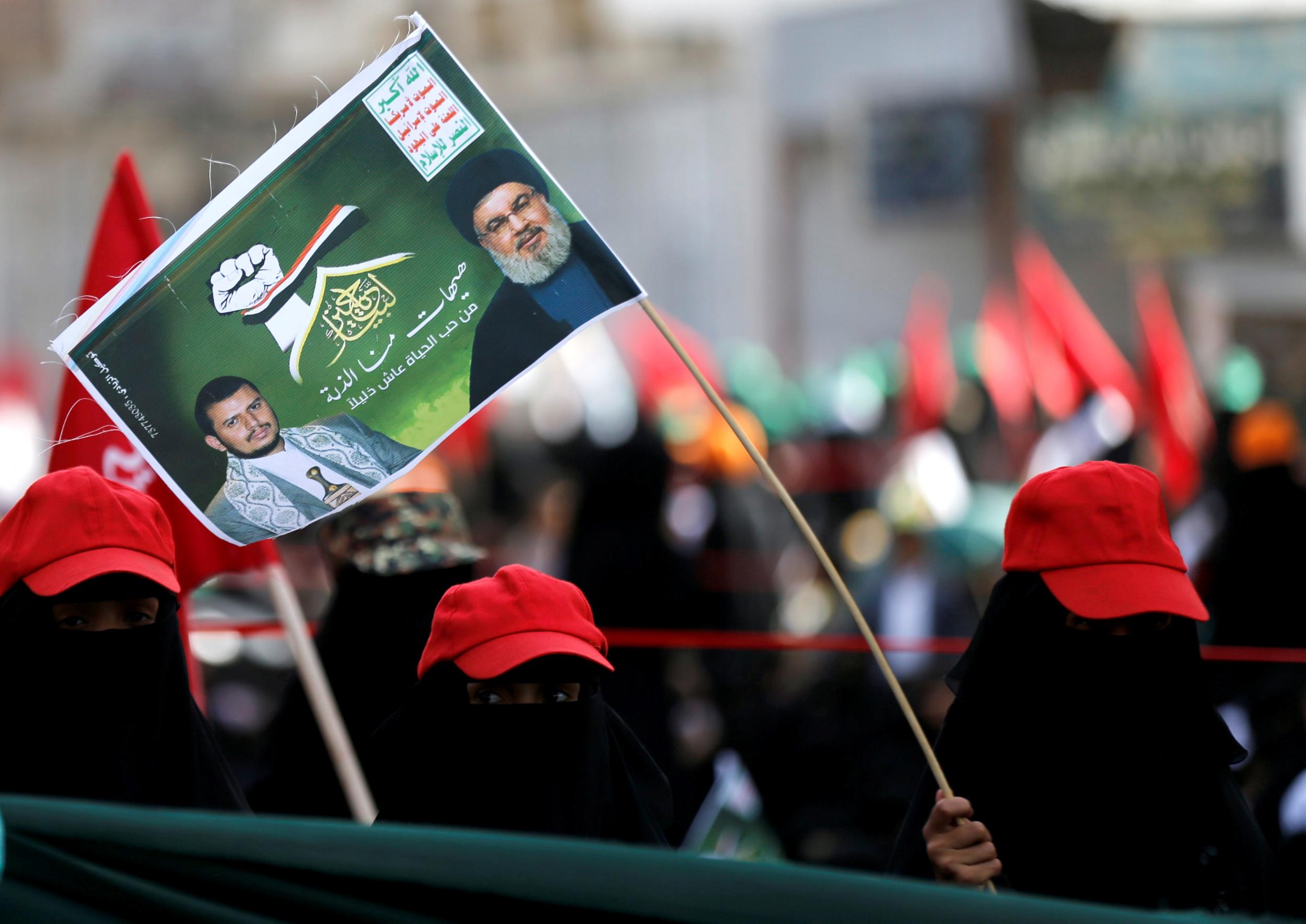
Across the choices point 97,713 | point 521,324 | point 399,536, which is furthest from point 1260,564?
point 97,713

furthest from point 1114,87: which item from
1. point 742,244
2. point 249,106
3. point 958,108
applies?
point 249,106

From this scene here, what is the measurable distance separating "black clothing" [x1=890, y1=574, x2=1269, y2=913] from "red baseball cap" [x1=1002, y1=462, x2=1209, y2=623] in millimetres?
63

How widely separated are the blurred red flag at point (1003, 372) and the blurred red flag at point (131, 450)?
26.5ft

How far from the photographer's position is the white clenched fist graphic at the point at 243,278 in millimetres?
2750

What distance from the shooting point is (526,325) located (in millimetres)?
2787

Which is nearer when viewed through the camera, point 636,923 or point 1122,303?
point 636,923

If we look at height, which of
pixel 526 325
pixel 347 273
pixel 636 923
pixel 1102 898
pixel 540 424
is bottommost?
pixel 540 424

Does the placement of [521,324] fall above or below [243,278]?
below

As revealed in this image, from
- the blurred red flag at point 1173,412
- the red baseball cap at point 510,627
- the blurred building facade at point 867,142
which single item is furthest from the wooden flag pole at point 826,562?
the blurred building facade at point 867,142

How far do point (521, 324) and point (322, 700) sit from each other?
1.21 metres

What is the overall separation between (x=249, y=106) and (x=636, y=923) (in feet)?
116

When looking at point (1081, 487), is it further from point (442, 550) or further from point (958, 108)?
point (958, 108)

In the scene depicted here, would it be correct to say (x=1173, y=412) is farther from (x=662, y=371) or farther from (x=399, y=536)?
(x=399, y=536)

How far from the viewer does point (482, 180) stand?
9.12 feet
